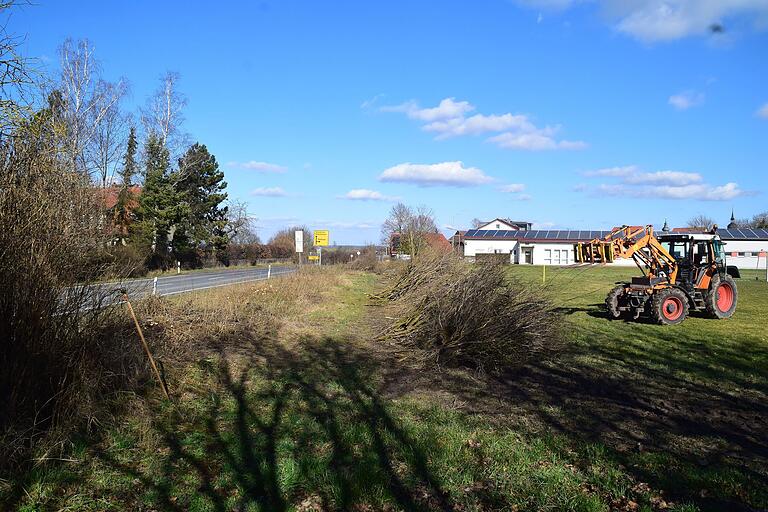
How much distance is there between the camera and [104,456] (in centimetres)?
477

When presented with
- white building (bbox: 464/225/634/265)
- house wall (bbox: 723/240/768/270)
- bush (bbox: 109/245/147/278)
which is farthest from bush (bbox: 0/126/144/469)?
Result: house wall (bbox: 723/240/768/270)

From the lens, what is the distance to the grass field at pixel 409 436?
4.21 metres

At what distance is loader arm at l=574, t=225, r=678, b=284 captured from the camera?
1358 cm

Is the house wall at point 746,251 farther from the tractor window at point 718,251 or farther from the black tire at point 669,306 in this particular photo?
the black tire at point 669,306

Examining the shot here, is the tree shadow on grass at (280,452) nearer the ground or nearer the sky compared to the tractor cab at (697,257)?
nearer the ground

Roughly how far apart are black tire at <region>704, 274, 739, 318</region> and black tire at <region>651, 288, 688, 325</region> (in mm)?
1441

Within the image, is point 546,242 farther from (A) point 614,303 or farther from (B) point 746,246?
(A) point 614,303

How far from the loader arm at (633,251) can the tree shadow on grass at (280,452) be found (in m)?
8.33

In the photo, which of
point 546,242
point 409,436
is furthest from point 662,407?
point 546,242

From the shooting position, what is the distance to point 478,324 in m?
9.16

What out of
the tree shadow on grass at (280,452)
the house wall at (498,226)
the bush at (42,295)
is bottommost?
the tree shadow on grass at (280,452)

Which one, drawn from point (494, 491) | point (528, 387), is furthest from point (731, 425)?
point (494, 491)

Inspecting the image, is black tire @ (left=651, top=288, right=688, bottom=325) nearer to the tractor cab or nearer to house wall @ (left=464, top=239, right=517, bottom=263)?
the tractor cab

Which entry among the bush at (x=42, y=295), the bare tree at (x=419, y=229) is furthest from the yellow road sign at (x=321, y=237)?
the bush at (x=42, y=295)
